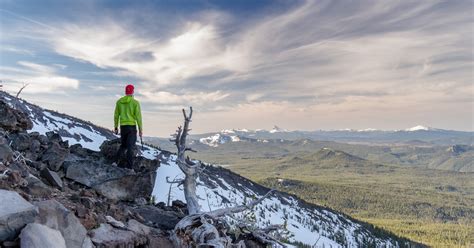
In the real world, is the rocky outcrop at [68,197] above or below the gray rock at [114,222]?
above

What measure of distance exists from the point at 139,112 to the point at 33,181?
5.43 m

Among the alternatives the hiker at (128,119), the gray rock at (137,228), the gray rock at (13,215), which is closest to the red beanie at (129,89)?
the hiker at (128,119)

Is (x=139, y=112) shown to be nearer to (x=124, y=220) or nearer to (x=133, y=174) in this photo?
(x=133, y=174)

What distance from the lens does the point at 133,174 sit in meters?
12.6

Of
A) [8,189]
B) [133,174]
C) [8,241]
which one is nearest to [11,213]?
[8,241]

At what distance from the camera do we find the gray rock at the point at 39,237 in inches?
236

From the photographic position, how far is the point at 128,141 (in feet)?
45.2

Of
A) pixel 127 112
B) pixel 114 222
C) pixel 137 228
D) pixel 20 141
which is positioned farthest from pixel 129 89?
pixel 114 222

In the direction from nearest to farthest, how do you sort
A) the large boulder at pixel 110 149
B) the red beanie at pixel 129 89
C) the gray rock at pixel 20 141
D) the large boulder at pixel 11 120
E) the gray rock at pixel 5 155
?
the gray rock at pixel 5 155, the gray rock at pixel 20 141, the large boulder at pixel 11 120, the red beanie at pixel 129 89, the large boulder at pixel 110 149

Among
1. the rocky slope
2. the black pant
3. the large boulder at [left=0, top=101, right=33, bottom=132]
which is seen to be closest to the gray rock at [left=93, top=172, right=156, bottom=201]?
the rocky slope

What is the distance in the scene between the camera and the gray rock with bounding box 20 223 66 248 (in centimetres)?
600

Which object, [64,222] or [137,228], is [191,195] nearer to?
[137,228]

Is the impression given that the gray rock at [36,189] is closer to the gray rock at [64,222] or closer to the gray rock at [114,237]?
the gray rock at [64,222]

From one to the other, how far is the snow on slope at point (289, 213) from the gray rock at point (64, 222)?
36.3m
